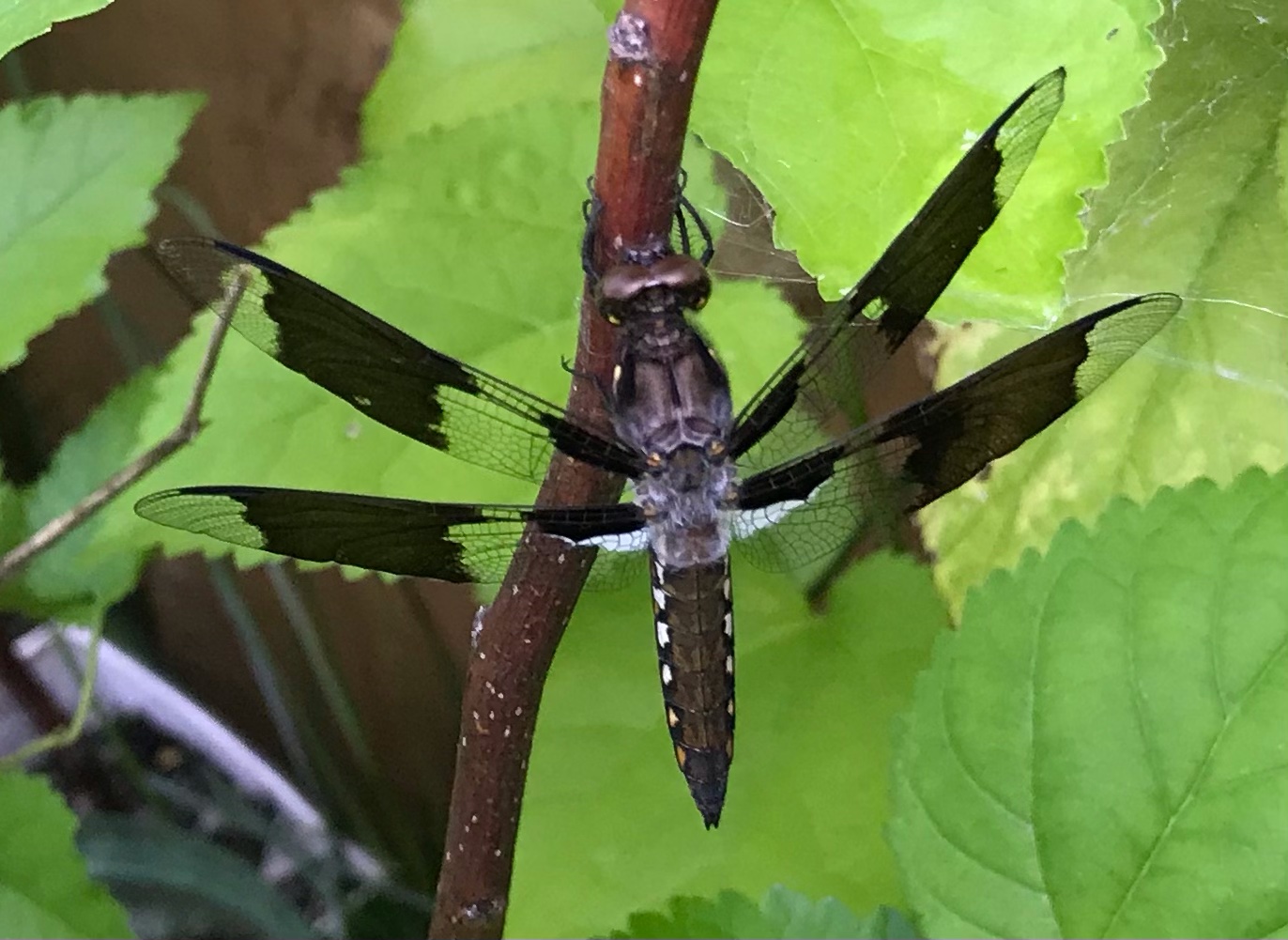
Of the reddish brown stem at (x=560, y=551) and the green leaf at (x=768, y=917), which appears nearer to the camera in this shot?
the reddish brown stem at (x=560, y=551)

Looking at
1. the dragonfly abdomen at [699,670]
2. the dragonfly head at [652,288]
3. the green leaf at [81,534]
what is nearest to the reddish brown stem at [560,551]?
the dragonfly head at [652,288]

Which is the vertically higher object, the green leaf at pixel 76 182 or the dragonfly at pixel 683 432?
the green leaf at pixel 76 182

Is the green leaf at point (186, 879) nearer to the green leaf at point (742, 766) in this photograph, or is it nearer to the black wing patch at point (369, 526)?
the green leaf at point (742, 766)

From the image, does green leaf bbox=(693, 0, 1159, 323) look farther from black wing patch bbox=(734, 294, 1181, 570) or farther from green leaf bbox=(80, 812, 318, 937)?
green leaf bbox=(80, 812, 318, 937)

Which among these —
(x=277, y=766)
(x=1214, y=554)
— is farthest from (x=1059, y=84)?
(x=277, y=766)

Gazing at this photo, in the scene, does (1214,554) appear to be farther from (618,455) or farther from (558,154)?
(558,154)

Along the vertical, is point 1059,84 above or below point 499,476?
above
